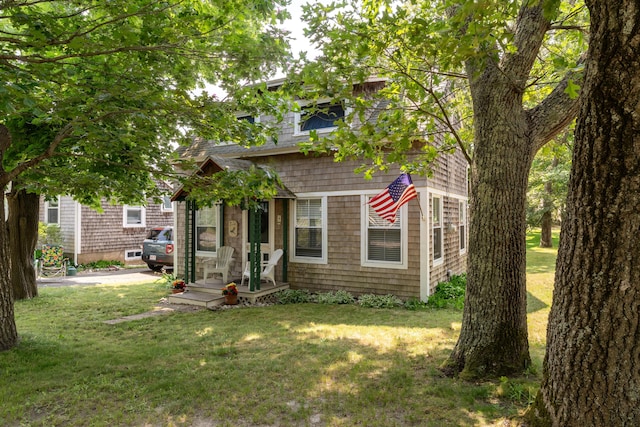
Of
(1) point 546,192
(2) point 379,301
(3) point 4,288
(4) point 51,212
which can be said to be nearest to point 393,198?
(2) point 379,301

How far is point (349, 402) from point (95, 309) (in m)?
7.31

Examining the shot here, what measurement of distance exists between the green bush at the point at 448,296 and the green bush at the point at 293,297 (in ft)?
10.1

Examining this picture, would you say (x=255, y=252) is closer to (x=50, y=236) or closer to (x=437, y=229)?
(x=437, y=229)

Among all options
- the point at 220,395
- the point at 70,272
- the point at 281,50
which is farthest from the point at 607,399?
the point at 70,272

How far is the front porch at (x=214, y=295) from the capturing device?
902 cm

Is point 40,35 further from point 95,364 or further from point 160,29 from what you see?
point 95,364

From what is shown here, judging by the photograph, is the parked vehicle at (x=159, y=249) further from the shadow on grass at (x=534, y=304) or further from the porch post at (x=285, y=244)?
the shadow on grass at (x=534, y=304)

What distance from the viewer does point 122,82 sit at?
4523 mm

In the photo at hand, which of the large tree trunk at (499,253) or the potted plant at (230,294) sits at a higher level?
the large tree trunk at (499,253)

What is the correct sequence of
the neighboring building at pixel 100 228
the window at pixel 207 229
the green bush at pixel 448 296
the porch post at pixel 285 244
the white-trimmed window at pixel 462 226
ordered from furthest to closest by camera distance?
the neighboring building at pixel 100 228
the white-trimmed window at pixel 462 226
the window at pixel 207 229
the porch post at pixel 285 244
the green bush at pixel 448 296

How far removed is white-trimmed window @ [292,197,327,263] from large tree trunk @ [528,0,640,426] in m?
7.48

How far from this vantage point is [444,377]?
434 centimetres

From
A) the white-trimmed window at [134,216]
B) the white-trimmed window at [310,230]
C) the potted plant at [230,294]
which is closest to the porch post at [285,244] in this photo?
the white-trimmed window at [310,230]

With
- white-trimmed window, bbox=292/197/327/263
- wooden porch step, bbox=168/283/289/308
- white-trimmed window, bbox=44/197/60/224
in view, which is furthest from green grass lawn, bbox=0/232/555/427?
white-trimmed window, bbox=44/197/60/224
